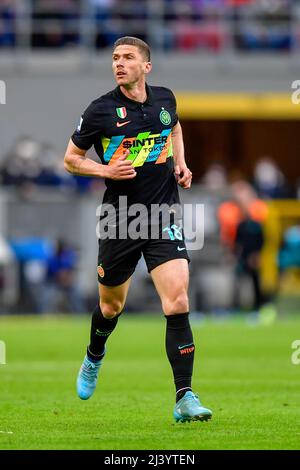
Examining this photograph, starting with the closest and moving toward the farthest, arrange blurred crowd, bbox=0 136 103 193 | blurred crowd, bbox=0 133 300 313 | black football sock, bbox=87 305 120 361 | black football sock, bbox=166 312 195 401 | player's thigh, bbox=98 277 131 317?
black football sock, bbox=166 312 195 401
player's thigh, bbox=98 277 131 317
black football sock, bbox=87 305 120 361
blurred crowd, bbox=0 133 300 313
blurred crowd, bbox=0 136 103 193

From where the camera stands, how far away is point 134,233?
9.66 meters

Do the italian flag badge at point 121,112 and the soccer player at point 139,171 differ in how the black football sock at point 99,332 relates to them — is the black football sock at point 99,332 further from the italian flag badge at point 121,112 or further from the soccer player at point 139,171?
the italian flag badge at point 121,112

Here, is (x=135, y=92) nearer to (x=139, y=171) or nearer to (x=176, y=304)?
(x=139, y=171)

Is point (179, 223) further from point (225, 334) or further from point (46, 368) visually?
point (225, 334)

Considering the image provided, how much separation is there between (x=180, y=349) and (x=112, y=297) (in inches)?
34.9

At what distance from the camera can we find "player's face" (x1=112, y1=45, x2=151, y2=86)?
953 centimetres

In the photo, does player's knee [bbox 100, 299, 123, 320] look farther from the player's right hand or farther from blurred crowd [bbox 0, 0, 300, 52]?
blurred crowd [bbox 0, 0, 300, 52]

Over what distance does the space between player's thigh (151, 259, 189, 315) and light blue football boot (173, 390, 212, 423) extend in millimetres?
646

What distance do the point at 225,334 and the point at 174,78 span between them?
1387 cm

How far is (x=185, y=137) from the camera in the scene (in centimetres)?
3519

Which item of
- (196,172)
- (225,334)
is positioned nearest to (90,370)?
(225,334)

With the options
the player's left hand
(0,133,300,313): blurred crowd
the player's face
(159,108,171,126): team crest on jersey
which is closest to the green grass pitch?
the player's left hand

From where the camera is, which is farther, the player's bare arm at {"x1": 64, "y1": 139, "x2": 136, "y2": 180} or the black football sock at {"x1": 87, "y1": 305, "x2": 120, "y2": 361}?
the black football sock at {"x1": 87, "y1": 305, "x2": 120, "y2": 361}

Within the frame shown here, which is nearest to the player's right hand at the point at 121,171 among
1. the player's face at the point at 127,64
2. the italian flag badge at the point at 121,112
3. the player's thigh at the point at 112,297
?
the italian flag badge at the point at 121,112
